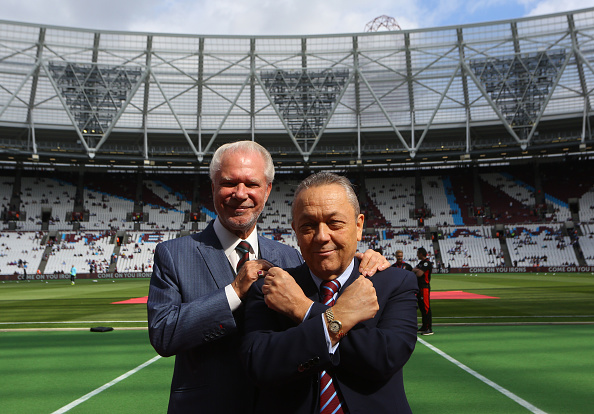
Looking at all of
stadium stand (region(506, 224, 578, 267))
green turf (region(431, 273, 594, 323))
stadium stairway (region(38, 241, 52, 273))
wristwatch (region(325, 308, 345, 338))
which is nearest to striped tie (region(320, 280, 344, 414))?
wristwatch (region(325, 308, 345, 338))

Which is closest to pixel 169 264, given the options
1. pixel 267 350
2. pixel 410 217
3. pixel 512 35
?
pixel 267 350

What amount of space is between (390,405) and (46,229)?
2381 inches

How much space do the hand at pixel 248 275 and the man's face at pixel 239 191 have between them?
0.42 metres

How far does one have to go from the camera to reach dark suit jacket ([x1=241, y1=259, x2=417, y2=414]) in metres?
2.03

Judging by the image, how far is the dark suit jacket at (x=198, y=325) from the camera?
7.93 ft

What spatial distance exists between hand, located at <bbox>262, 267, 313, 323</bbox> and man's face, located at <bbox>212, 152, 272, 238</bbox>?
2.31ft

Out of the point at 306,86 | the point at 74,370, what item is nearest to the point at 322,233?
the point at 74,370

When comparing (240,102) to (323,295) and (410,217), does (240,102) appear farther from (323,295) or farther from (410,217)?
(323,295)

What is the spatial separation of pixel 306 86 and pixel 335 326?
47.6m

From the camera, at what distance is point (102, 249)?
51.8 m

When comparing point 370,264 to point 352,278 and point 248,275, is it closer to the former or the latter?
point 352,278

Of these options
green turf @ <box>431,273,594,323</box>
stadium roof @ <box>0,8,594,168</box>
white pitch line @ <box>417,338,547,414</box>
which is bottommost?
white pitch line @ <box>417,338,547,414</box>

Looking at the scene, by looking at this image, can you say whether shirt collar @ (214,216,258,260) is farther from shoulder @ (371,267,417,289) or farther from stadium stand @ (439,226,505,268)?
stadium stand @ (439,226,505,268)

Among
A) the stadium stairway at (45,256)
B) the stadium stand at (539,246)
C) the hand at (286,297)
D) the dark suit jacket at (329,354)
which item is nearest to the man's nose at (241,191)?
the dark suit jacket at (329,354)
